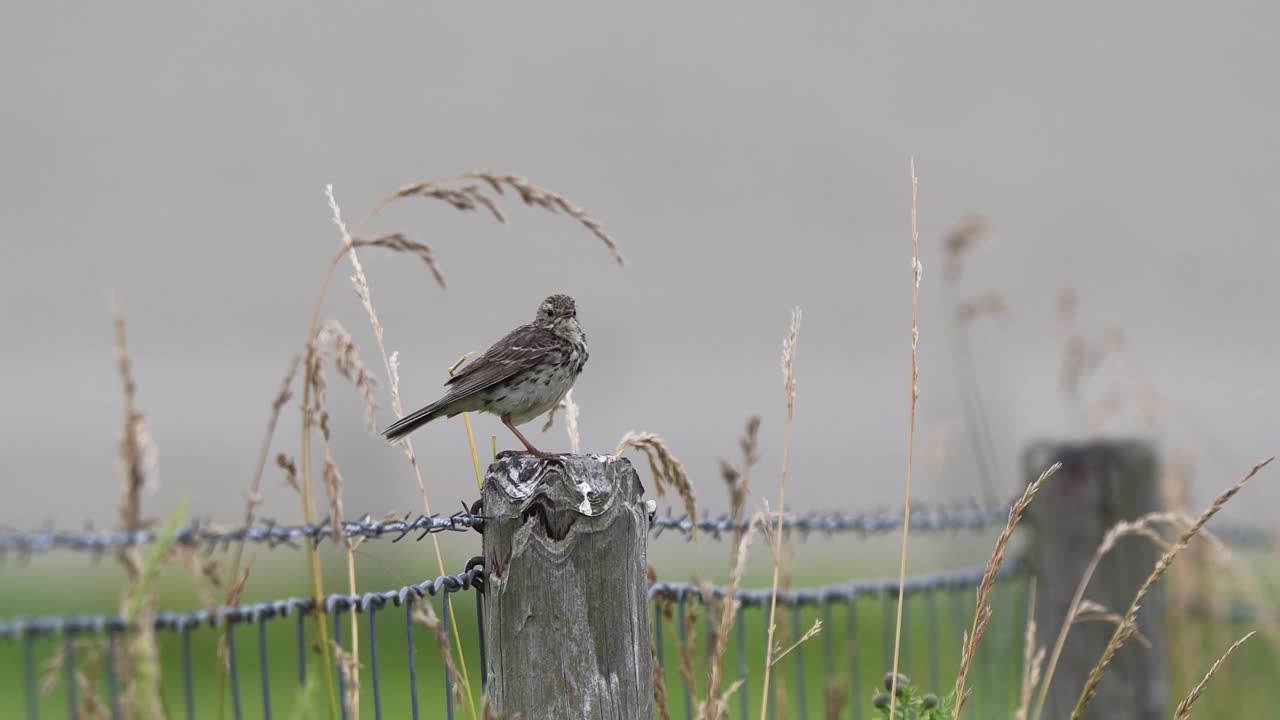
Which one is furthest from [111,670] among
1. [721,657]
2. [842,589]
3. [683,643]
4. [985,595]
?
[842,589]

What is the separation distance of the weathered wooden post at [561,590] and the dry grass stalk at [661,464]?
429mm

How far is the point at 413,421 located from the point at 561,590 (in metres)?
1.34

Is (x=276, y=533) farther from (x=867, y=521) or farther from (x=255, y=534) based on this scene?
(x=867, y=521)

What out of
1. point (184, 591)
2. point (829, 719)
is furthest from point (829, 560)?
point (829, 719)

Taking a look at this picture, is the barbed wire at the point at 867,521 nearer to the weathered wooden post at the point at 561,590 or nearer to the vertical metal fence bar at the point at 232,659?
the weathered wooden post at the point at 561,590

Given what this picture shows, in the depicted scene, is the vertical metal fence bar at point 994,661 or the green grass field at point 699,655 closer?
the green grass field at point 699,655

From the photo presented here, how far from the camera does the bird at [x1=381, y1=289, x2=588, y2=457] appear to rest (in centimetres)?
457

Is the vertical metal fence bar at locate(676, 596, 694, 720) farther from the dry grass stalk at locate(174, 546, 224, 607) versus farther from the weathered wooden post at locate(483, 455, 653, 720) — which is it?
the dry grass stalk at locate(174, 546, 224, 607)

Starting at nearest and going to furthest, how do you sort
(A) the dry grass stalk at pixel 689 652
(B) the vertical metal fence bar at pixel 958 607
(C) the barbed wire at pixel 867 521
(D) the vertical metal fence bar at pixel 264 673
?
(D) the vertical metal fence bar at pixel 264 673 < (A) the dry grass stalk at pixel 689 652 < (C) the barbed wire at pixel 867 521 < (B) the vertical metal fence bar at pixel 958 607

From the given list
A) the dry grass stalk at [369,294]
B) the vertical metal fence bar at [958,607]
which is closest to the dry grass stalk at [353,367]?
the dry grass stalk at [369,294]

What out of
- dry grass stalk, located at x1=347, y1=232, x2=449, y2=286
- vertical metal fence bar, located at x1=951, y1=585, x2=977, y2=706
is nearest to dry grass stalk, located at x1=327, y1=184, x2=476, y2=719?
dry grass stalk, located at x1=347, y1=232, x2=449, y2=286

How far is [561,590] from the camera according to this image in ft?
9.12

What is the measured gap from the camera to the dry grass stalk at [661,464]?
10.7 ft

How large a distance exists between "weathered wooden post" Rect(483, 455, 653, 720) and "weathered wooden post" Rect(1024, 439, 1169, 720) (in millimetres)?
2790
